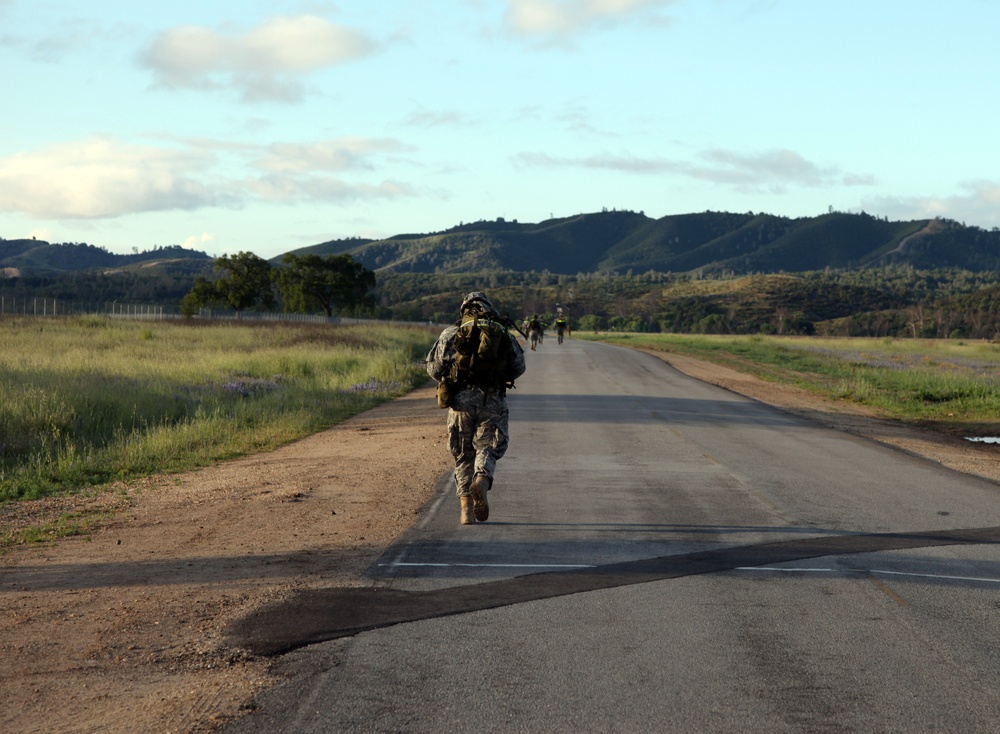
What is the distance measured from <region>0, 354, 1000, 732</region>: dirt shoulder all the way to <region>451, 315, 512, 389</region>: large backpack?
152cm

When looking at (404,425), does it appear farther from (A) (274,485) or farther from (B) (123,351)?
(B) (123,351)

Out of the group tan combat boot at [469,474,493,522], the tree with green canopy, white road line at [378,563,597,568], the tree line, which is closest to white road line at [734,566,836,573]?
white road line at [378,563,597,568]

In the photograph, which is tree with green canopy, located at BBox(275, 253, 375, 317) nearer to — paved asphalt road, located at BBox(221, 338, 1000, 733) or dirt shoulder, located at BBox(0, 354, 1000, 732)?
dirt shoulder, located at BBox(0, 354, 1000, 732)

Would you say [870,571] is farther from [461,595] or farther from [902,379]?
[902,379]

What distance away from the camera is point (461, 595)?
721 centimetres

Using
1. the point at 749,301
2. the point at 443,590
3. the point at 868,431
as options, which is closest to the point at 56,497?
the point at 443,590

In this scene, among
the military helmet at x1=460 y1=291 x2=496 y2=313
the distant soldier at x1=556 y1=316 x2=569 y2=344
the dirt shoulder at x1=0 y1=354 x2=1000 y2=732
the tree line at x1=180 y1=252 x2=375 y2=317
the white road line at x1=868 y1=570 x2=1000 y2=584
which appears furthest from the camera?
the tree line at x1=180 y1=252 x2=375 y2=317

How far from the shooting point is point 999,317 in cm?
11538

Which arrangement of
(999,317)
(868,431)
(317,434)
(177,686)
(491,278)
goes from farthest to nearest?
(491,278)
(999,317)
(868,431)
(317,434)
(177,686)

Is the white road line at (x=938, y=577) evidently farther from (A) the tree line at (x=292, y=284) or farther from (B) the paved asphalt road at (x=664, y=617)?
(A) the tree line at (x=292, y=284)

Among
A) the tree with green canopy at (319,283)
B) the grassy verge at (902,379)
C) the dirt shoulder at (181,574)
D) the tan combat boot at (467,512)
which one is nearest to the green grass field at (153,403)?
the dirt shoulder at (181,574)

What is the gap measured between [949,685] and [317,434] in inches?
594

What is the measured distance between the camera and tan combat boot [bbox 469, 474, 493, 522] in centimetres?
955

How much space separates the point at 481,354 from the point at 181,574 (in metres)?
3.24
